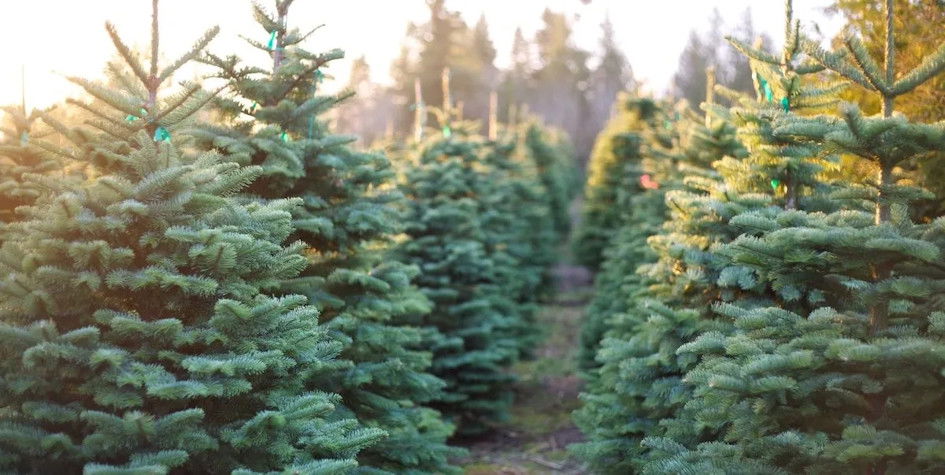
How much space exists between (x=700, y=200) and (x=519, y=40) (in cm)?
5072

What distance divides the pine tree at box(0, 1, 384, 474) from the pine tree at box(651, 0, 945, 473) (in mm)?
2128

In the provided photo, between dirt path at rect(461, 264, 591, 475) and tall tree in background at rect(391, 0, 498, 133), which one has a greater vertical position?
tall tree in background at rect(391, 0, 498, 133)

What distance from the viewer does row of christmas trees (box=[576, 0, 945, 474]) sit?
11.3ft

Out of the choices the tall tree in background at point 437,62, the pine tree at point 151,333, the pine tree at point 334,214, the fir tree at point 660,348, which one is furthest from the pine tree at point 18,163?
the tall tree in background at point 437,62

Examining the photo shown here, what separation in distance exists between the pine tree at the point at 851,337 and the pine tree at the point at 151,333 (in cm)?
213

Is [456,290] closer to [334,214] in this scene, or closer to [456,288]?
[456,288]

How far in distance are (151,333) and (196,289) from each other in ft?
1.00

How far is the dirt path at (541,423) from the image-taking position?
879 centimetres

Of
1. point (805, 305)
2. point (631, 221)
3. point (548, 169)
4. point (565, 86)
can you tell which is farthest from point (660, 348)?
point (565, 86)

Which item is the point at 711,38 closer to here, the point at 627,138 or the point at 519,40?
the point at 519,40

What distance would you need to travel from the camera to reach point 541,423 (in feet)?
35.3

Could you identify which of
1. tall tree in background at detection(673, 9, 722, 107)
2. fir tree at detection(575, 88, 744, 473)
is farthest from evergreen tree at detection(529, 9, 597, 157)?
fir tree at detection(575, 88, 744, 473)

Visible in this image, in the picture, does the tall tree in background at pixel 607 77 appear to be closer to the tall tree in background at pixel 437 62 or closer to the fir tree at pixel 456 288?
the tall tree in background at pixel 437 62

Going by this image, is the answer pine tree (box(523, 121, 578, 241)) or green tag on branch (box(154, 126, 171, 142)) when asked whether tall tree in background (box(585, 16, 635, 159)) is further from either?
green tag on branch (box(154, 126, 171, 142))
